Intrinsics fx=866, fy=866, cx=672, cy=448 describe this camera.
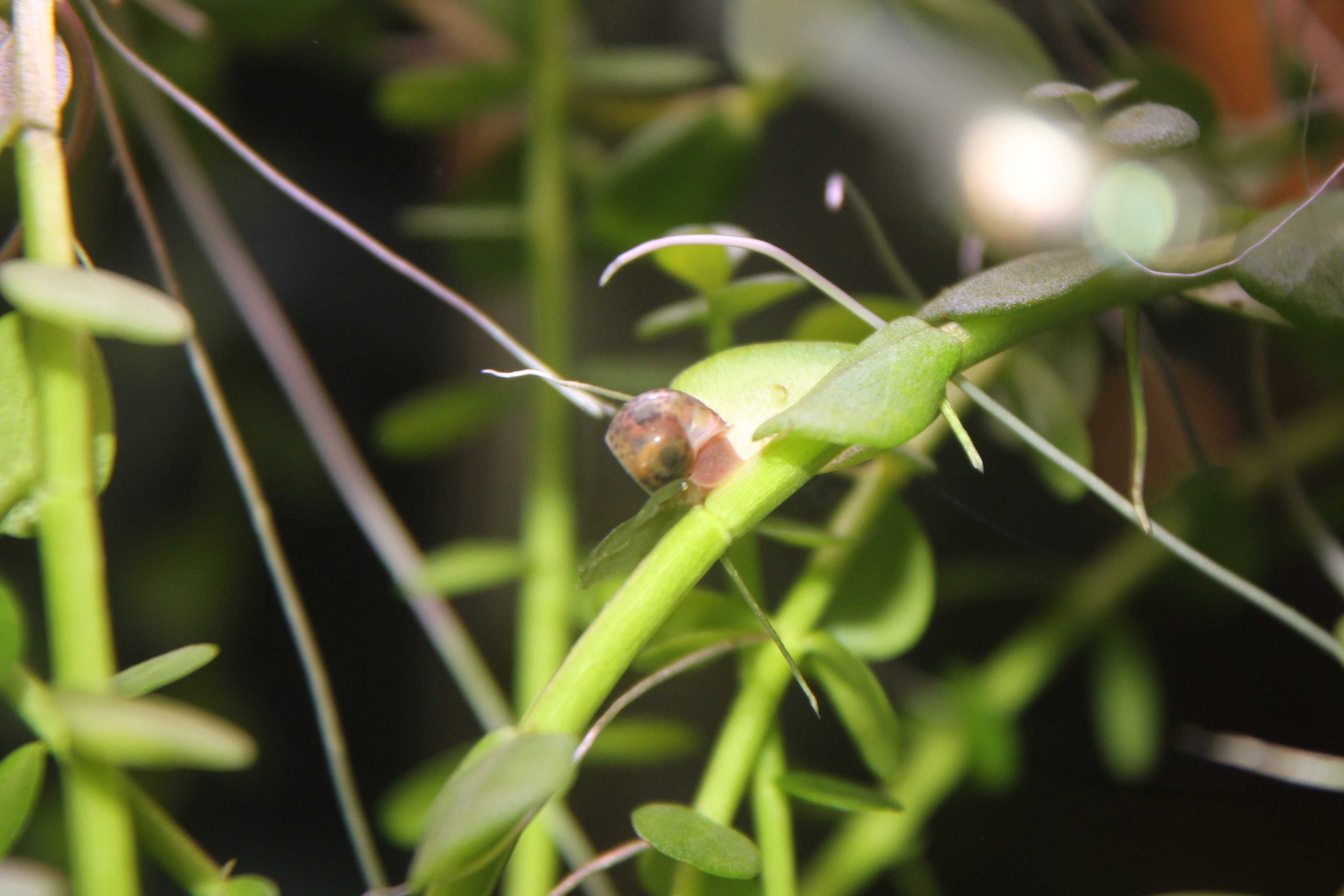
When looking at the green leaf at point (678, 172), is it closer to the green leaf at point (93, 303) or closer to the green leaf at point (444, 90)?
the green leaf at point (444, 90)

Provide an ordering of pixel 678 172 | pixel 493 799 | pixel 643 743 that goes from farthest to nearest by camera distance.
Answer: pixel 678 172
pixel 643 743
pixel 493 799

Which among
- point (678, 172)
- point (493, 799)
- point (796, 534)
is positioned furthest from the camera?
point (678, 172)

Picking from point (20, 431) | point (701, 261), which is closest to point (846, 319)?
point (701, 261)

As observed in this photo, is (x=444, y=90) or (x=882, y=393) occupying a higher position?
(x=444, y=90)

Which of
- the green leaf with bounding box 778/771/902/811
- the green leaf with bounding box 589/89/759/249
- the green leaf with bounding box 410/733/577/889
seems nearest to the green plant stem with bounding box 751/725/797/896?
the green leaf with bounding box 778/771/902/811

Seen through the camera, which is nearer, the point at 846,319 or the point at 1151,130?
the point at 1151,130

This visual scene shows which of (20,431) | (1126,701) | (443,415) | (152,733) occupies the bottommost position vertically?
(1126,701)

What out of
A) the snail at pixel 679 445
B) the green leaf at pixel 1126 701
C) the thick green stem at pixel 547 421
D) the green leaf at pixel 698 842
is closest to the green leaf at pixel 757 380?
the snail at pixel 679 445

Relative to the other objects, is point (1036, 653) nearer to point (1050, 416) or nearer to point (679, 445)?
point (1050, 416)
